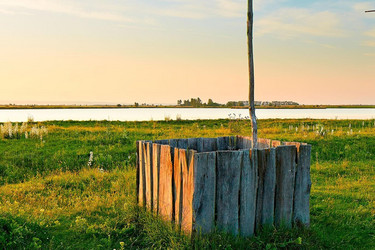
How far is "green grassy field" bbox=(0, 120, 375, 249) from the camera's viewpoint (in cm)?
478

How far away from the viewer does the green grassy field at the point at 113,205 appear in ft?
15.7

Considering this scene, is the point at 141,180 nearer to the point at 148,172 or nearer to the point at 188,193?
the point at 148,172

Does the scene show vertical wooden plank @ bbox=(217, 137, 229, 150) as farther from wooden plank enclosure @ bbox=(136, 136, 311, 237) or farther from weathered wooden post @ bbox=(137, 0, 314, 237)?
wooden plank enclosure @ bbox=(136, 136, 311, 237)

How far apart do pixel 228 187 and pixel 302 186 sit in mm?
1424

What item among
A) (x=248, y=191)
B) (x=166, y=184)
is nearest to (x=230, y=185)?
(x=248, y=191)

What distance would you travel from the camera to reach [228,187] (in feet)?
14.8

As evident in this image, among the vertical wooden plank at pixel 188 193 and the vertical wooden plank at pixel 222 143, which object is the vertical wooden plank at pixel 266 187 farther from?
the vertical wooden plank at pixel 222 143

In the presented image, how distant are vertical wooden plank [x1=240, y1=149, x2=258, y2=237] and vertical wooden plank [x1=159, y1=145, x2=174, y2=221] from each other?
103cm

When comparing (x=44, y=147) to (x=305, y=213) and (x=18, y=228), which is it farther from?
(x=305, y=213)

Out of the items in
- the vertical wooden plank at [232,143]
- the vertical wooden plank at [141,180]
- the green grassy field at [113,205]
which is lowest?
the green grassy field at [113,205]

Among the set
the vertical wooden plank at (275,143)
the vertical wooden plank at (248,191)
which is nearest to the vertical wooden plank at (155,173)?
the vertical wooden plank at (248,191)

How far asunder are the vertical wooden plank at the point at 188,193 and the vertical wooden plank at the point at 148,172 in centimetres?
108

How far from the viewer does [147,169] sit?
221 inches

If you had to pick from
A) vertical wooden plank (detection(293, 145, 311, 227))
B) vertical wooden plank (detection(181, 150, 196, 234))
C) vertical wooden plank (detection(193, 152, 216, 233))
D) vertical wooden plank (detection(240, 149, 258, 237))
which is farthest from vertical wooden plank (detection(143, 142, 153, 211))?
vertical wooden plank (detection(293, 145, 311, 227))
